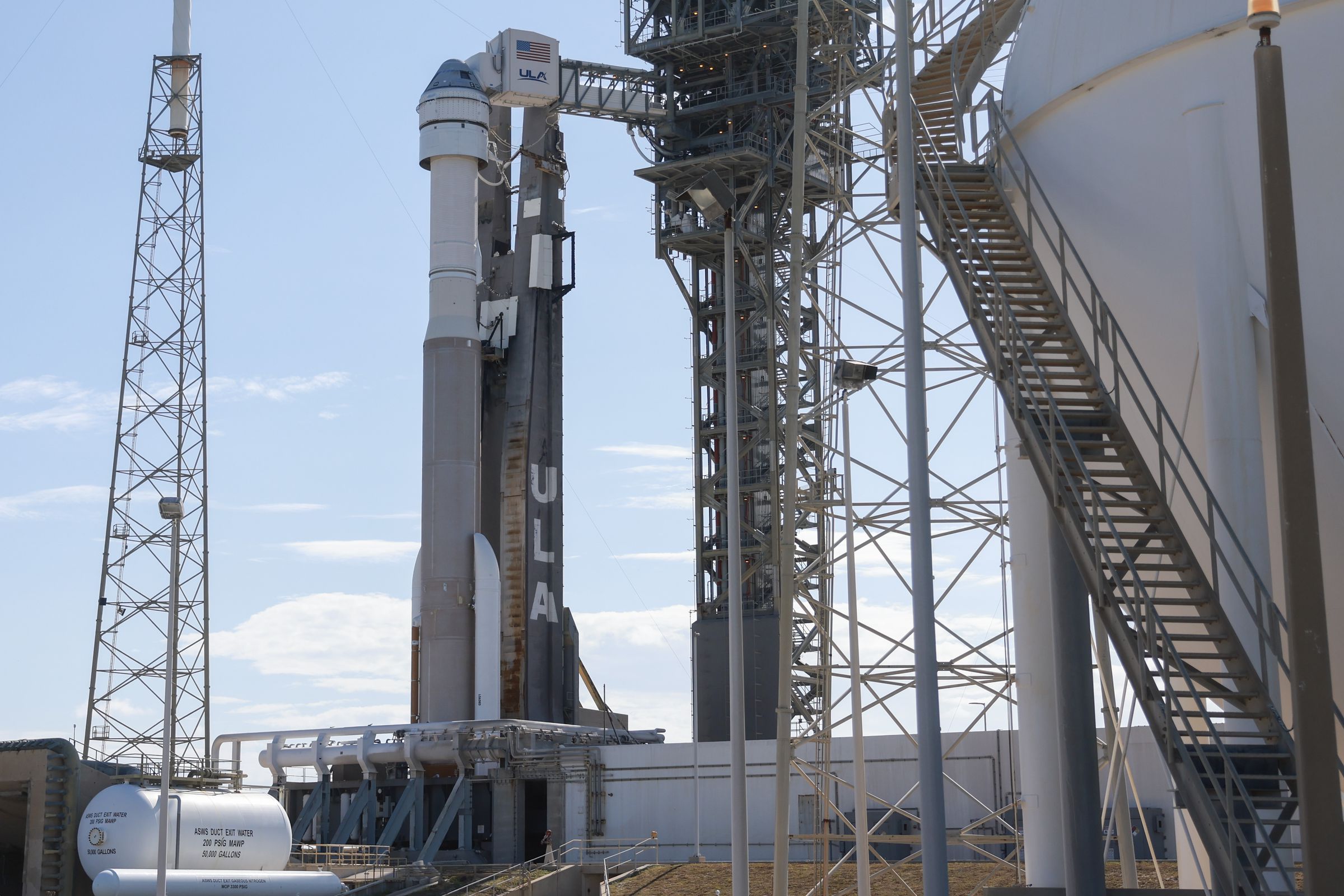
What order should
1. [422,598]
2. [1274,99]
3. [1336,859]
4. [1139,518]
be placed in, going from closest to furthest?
[1336,859] → [1274,99] → [1139,518] → [422,598]

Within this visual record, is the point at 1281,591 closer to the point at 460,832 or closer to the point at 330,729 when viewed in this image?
the point at 460,832

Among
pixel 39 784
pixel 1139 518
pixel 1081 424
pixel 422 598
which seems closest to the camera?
pixel 1139 518

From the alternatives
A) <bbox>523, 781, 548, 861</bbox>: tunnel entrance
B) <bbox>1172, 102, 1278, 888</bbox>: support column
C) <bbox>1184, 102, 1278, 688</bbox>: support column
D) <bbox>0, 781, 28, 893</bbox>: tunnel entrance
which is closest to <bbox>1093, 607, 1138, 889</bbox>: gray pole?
<bbox>1172, 102, 1278, 888</bbox>: support column

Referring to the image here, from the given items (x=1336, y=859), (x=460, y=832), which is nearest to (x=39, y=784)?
(x=460, y=832)

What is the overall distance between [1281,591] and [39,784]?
32137 millimetres

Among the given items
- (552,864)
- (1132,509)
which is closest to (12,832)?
(552,864)

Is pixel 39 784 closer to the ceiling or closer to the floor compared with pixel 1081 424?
closer to the floor

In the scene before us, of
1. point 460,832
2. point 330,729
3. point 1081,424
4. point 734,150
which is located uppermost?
point 734,150

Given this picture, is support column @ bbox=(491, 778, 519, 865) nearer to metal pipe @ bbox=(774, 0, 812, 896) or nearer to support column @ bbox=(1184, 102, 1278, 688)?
metal pipe @ bbox=(774, 0, 812, 896)

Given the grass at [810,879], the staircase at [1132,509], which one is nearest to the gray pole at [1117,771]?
the staircase at [1132,509]

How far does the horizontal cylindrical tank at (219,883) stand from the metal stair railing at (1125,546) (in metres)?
24.4

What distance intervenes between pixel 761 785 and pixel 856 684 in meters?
23.7

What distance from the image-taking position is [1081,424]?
1634cm

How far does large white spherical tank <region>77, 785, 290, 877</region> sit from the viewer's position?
35969 millimetres
